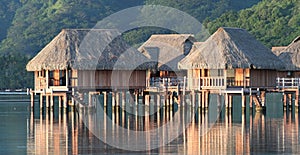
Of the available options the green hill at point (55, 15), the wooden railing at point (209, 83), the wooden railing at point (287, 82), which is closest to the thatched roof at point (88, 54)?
the wooden railing at point (209, 83)

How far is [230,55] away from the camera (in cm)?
4478

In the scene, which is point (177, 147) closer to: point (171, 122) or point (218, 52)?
point (171, 122)

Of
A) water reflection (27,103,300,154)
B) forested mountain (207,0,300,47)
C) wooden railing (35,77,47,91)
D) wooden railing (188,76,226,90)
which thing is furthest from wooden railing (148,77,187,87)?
forested mountain (207,0,300,47)

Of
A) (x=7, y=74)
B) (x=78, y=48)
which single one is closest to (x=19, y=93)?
(x=7, y=74)

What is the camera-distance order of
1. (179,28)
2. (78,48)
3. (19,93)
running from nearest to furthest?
(78,48)
(19,93)
(179,28)

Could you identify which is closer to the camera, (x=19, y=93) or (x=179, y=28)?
(x=19, y=93)

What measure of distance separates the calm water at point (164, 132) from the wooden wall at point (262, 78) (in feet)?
4.77

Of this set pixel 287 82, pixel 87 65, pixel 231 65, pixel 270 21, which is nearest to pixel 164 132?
pixel 231 65

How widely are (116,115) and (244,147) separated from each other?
17.8m

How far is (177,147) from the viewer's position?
1081 inches

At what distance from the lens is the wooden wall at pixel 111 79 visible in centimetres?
4638

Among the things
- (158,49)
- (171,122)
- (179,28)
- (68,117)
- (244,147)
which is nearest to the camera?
(244,147)

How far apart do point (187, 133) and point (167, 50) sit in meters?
21.7

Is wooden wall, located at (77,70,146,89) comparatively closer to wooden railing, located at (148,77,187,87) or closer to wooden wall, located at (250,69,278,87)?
wooden railing, located at (148,77,187,87)
